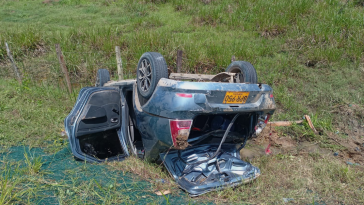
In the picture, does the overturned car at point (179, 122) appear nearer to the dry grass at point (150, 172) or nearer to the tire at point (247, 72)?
the tire at point (247, 72)

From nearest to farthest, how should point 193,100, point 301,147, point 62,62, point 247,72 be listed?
1. point 193,100
2. point 247,72
3. point 301,147
4. point 62,62

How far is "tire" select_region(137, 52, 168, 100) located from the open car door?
33.0 inches

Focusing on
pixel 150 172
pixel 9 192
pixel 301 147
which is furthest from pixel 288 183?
pixel 9 192

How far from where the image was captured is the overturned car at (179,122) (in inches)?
118

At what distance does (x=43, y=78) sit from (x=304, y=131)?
297 inches

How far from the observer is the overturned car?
3.00 m

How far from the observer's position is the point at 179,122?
2963mm

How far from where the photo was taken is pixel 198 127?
3.85 metres

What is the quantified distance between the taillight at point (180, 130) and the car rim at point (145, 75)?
65 cm

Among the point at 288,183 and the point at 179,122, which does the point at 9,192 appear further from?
the point at 288,183

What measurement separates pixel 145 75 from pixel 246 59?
18.4ft

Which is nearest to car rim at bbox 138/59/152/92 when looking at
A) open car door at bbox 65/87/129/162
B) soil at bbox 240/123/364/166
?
open car door at bbox 65/87/129/162

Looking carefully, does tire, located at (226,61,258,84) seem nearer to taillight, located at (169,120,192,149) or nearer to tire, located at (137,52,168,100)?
tire, located at (137,52,168,100)

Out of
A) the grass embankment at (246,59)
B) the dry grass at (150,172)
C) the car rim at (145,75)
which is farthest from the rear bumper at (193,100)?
the grass embankment at (246,59)
